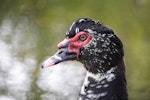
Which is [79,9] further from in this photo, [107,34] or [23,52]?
[107,34]

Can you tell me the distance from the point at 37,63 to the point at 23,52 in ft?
1.19

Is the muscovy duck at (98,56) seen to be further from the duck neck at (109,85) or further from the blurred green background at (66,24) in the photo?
the blurred green background at (66,24)

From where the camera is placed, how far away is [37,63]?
8.34 metres

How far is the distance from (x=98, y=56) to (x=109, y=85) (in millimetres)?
238

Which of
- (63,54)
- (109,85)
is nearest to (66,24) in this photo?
(63,54)

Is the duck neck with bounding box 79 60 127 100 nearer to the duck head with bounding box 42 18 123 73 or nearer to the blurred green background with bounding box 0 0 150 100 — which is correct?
the duck head with bounding box 42 18 123 73

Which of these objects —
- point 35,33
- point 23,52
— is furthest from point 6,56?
point 35,33

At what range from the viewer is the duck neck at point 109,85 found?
16.8 feet

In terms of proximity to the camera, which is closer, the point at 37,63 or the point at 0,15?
the point at 37,63

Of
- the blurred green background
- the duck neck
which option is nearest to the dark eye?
the duck neck

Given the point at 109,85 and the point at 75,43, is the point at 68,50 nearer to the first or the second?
the point at 75,43

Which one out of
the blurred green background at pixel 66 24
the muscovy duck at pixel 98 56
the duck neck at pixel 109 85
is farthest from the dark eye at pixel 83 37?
the blurred green background at pixel 66 24

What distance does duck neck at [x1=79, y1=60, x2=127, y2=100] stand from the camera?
513 centimetres

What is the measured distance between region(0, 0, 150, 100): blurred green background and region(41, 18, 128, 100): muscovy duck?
272 centimetres
